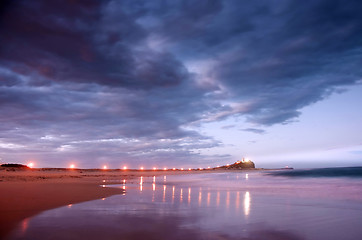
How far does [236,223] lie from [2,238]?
8396 millimetres

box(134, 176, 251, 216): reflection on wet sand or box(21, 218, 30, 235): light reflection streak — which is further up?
box(21, 218, 30, 235): light reflection streak

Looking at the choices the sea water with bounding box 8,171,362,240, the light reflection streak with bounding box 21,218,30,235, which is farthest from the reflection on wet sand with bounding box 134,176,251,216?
the light reflection streak with bounding box 21,218,30,235

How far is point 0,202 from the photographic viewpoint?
14266 mm

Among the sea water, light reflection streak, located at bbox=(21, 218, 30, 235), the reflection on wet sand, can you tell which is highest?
light reflection streak, located at bbox=(21, 218, 30, 235)

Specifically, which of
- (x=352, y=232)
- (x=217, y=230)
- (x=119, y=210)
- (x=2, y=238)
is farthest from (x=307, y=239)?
(x=2, y=238)

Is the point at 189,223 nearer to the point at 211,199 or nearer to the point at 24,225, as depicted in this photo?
the point at 24,225

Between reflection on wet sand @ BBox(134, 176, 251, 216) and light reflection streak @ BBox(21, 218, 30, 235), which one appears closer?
light reflection streak @ BBox(21, 218, 30, 235)

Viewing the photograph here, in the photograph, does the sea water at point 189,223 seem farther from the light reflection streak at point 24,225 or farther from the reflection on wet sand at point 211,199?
the reflection on wet sand at point 211,199

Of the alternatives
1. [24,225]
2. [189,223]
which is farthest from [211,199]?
[24,225]

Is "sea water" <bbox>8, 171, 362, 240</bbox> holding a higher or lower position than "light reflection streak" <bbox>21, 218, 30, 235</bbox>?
lower

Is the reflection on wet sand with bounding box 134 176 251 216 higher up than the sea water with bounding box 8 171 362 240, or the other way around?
the sea water with bounding box 8 171 362 240

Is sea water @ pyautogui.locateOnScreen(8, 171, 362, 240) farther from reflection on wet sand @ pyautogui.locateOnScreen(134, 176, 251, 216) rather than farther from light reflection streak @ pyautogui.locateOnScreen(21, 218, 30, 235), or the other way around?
reflection on wet sand @ pyautogui.locateOnScreen(134, 176, 251, 216)

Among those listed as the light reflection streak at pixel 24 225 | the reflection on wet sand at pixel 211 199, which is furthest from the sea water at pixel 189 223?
the reflection on wet sand at pixel 211 199

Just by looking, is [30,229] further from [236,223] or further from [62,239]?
[236,223]
